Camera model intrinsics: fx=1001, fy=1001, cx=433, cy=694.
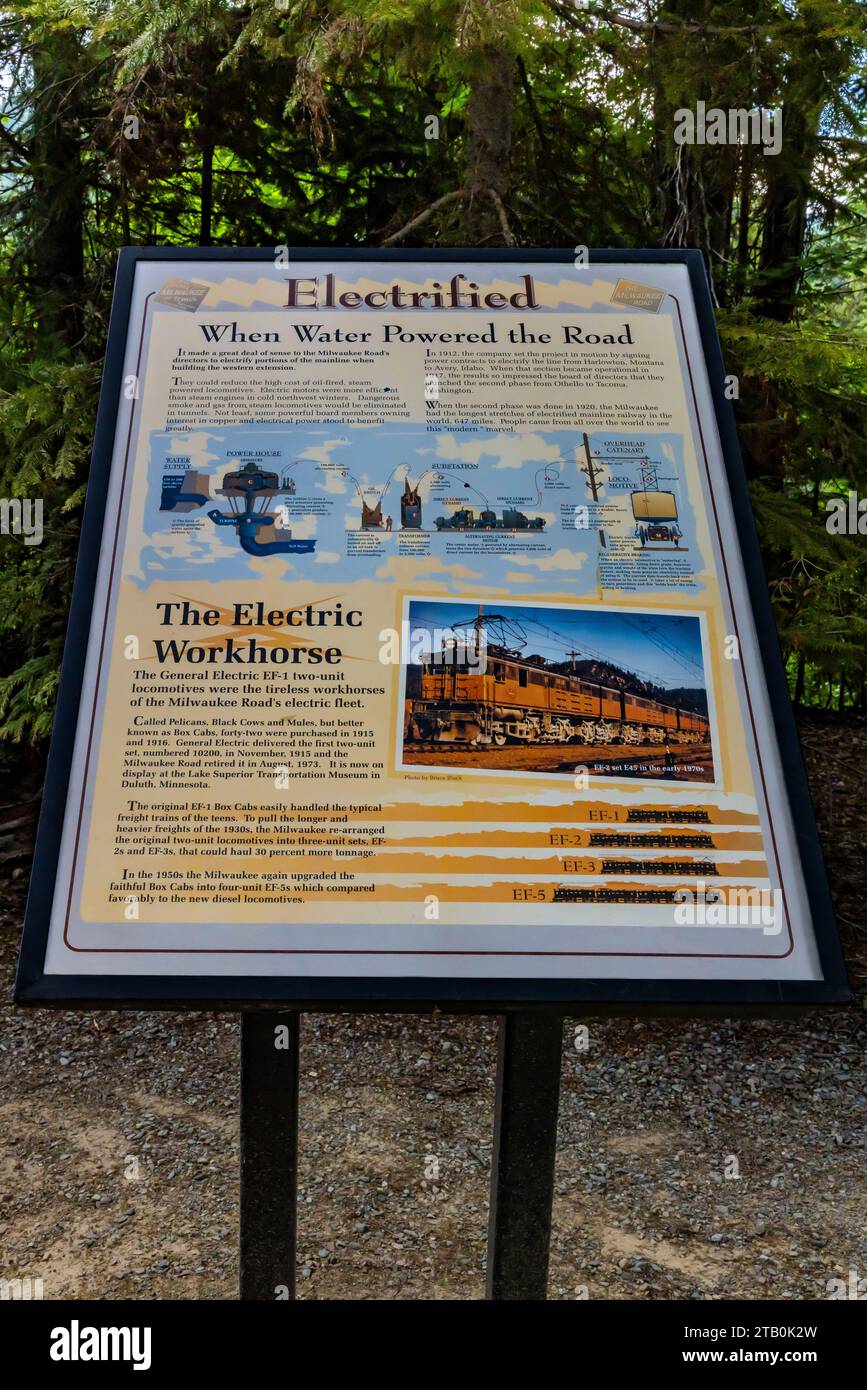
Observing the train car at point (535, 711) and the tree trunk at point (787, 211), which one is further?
the tree trunk at point (787, 211)

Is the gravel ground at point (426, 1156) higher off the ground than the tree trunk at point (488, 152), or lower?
lower

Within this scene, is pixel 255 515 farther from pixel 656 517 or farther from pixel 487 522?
pixel 656 517

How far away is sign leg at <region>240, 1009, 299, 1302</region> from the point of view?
177cm

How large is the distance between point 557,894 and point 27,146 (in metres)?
4.39

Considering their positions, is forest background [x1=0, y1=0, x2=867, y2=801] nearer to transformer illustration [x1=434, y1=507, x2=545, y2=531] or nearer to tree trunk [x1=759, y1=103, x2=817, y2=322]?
tree trunk [x1=759, y1=103, x2=817, y2=322]

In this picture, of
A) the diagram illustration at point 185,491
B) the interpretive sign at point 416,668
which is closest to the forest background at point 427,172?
the interpretive sign at point 416,668

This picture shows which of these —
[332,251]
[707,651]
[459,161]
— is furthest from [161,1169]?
[459,161]

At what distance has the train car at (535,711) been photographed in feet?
5.52

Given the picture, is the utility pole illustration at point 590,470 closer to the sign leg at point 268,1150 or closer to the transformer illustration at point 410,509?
the transformer illustration at point 410,509

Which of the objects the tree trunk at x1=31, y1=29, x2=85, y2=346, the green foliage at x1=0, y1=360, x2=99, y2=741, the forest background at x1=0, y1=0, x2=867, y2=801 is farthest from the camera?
the tree trunk at x1=31, y1=29, x2=85, y2=346

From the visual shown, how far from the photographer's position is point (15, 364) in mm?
3646

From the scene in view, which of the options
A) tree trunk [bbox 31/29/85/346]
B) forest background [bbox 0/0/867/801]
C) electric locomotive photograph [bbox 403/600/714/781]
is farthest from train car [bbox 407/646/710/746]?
tree trunk [bbox 31/29/85/346]

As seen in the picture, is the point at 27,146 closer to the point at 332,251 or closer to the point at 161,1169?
the point at 332,251

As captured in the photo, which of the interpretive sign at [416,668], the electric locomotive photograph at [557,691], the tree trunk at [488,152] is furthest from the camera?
the tree trunk at [488,152]
